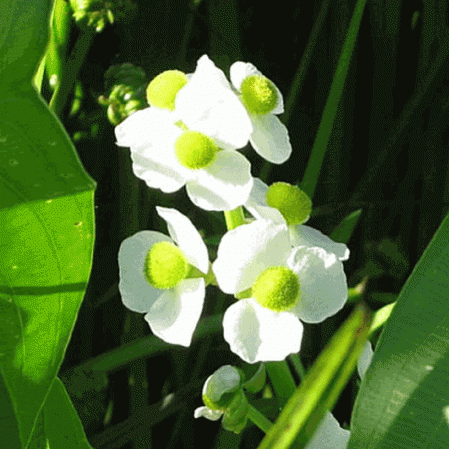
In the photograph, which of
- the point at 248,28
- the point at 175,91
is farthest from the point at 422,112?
the point at 175,91

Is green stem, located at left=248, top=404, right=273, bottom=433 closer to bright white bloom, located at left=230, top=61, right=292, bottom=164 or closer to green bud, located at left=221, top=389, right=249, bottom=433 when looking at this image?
green bud, located at left=221, top=389, right=249, bottom=433

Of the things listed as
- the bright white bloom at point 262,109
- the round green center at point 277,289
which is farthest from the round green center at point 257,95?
the round green center at point 277,289

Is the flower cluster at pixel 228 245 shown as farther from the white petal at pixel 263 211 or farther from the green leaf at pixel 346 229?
the green leaf at pixel 346 229

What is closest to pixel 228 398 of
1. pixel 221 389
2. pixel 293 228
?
pixel 221 389

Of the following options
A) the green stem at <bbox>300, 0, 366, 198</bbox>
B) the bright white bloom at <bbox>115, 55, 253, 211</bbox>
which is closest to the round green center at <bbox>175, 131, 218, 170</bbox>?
the bright white bloom at <bbox>115, 55, 253, 211</bbox>

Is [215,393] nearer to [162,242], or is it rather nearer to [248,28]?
[162,242]
